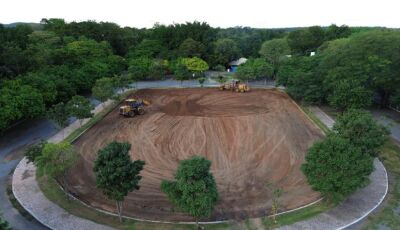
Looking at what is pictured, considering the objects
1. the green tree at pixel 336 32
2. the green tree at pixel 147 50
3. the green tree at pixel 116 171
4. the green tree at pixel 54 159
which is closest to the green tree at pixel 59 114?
the green tree at pixel 54 159

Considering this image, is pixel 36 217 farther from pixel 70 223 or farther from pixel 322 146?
pixel 322 146

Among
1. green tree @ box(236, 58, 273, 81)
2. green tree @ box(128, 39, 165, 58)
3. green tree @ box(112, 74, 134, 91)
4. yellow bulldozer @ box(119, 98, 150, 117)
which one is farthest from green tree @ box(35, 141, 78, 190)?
green tree @ box(128, 39, 165, 58)

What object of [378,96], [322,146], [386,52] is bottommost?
[378,96]

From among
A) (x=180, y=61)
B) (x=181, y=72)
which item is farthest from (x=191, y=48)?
(x=181, y=72)

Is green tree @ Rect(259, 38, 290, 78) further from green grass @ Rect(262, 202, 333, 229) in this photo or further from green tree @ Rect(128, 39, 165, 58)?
green grass @ Rect(262, 202, 333, 229)

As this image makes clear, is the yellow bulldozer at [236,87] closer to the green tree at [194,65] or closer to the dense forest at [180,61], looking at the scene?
the dense forest at [180,61]

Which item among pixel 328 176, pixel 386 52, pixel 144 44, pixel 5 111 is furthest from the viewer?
pixel 144 44

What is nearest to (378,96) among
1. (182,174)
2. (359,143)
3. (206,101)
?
(206,101)

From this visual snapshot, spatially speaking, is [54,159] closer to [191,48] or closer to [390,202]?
[390,202]
